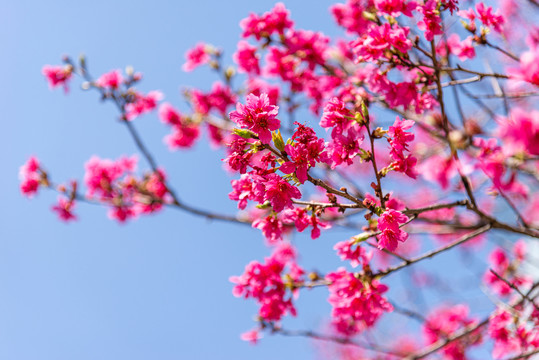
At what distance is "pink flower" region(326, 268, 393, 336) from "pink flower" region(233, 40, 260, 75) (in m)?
2.74

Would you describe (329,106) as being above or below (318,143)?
above

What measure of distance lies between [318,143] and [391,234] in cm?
65

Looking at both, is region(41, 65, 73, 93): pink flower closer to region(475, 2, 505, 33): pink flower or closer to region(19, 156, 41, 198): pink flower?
region(19, 156, 41, 198): pink flower

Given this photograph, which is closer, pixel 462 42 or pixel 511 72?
pixel 511 72

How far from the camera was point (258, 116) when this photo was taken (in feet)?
5.86

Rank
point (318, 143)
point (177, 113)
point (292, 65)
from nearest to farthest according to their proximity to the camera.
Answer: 1. point (318, 143)
2. point (292, 65)
3. point (177, 113)

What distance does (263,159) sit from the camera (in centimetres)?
182

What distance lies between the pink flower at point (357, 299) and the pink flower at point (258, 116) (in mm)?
1392

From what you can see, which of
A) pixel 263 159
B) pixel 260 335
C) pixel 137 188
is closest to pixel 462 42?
pixel 263 159

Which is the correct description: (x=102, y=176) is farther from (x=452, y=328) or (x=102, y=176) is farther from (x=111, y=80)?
(x=452, y=328)

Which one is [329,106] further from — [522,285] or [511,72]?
[522,285]

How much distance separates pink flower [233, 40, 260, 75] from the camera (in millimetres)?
4406

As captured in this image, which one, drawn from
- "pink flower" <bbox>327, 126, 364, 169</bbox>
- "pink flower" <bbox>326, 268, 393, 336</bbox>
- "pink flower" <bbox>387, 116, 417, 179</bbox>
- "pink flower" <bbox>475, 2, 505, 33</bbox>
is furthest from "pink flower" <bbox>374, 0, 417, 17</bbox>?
"pink flower" <bbox>326, 268, 393, 336</bbox>

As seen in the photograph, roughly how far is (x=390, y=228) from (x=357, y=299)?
0.91 meters
